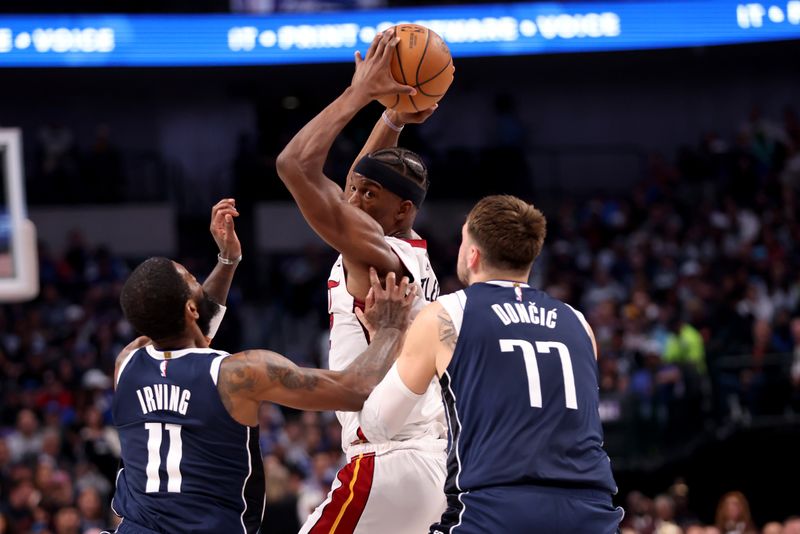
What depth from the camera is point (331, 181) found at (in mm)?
4754

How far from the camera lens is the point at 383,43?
4.89 metres

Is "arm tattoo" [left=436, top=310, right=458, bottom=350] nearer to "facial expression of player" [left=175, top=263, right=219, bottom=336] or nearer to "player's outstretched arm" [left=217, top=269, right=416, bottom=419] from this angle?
"player's outstretched arm" [left=217, top=269, right=416, bottom=419]

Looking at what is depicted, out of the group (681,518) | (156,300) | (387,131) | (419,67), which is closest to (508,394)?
(156,300)

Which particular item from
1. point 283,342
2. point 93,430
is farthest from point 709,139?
point 93,430

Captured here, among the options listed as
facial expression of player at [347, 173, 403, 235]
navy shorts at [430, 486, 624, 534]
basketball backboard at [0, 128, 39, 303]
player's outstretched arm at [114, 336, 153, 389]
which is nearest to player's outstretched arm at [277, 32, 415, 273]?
facial expression of player at [347, 173, 403, 235]

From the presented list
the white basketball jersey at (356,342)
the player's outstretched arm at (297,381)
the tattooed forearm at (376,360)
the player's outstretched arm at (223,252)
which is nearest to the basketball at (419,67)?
the white basketball jersey at (356,342)

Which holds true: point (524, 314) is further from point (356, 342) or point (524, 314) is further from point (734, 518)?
point (734, 518)

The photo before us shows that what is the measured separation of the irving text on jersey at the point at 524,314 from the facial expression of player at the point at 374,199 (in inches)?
43.0

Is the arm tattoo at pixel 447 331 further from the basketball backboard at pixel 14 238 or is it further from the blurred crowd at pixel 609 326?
the blurred crowd at pixel 609 326

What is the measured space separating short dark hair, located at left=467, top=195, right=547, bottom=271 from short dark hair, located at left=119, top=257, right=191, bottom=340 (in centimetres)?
112

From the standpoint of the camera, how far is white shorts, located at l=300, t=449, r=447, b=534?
190 inches

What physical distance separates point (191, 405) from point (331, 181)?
3.42ft

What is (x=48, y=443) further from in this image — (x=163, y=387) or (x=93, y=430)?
(x=163, y=387)

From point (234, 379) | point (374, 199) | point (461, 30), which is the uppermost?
point (461, 30)
